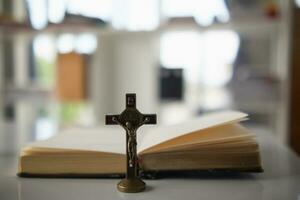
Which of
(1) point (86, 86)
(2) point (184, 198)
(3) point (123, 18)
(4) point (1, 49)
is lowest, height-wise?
(2) point (184, 198)

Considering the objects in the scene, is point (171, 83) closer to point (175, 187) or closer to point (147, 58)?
point (147, 58)

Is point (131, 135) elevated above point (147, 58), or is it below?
below

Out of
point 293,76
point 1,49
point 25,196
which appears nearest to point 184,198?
point 25,196

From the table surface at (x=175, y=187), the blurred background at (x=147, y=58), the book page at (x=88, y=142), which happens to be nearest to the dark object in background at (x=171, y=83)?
the blurred background at (x=147, y=58)

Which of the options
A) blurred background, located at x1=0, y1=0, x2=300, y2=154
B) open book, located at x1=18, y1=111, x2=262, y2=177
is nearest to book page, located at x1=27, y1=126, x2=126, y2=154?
open book, located at x1=18, y1=111, x2=262, y2=177

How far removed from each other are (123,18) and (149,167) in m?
1.48

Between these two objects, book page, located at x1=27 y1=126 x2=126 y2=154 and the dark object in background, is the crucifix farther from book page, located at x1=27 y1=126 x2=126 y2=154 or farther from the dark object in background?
the dark object in background

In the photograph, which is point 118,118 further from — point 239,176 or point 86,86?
point 86,86

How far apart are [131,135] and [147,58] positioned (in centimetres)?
144

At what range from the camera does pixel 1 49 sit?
1938 millimetres

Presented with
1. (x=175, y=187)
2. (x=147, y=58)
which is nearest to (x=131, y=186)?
(x=175, y=187)

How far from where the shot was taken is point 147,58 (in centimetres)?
184

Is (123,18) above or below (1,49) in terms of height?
above

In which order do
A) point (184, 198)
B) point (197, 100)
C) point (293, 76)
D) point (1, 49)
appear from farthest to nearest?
1. point (1, 49)
2. point (197, 100)
3. point (293, 76)
4. point (184, 198)
